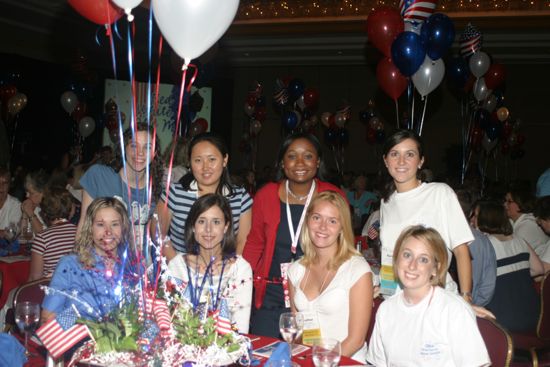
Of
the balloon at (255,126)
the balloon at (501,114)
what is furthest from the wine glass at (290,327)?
the balloon at (255,126)

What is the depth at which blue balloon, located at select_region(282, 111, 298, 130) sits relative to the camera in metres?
12.2

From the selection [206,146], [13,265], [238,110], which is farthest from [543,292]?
[238,110]

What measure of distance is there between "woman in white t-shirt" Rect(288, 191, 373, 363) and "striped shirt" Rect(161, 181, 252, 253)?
0.60 metres

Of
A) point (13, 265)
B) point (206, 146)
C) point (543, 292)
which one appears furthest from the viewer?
point (13, 265)

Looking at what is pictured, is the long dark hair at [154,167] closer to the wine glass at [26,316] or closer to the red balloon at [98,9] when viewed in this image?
the red balloon at [98,9]

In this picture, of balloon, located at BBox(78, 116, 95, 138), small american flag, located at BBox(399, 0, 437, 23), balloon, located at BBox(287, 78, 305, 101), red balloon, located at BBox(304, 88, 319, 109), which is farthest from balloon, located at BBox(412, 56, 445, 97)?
balloon, located at BBox(78, 116, 95, 138)

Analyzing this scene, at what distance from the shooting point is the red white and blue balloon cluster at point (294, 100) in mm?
12094

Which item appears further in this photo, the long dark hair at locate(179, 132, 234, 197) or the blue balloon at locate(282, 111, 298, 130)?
the blue balloon at locate(282, 111, 298, 130)

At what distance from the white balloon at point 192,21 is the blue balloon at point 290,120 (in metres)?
9.54

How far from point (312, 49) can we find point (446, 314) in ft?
36.6

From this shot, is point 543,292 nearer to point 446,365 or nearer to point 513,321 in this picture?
point 513,321

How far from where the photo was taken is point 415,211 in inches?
115

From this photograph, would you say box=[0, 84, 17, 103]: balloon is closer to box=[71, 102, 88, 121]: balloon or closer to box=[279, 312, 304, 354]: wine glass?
box=[71, 102, 88, 121]: balloon

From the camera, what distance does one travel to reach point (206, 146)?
130 inches
